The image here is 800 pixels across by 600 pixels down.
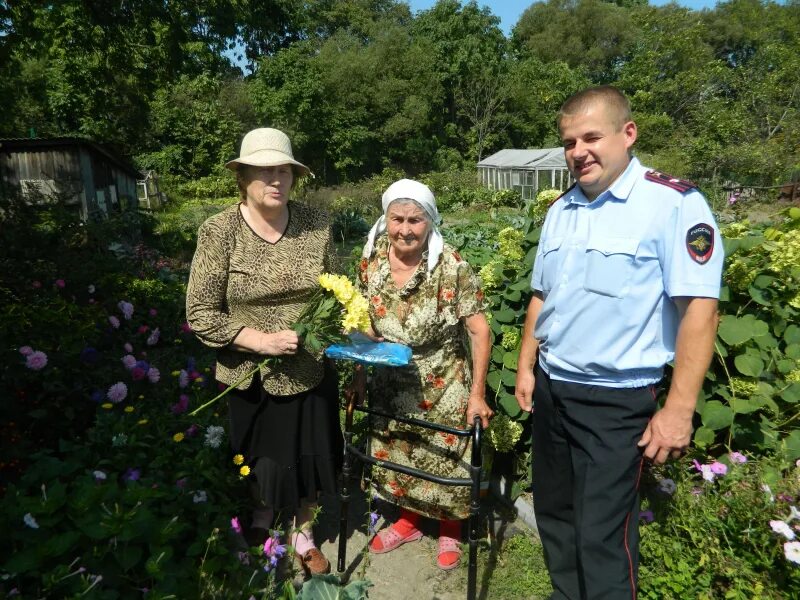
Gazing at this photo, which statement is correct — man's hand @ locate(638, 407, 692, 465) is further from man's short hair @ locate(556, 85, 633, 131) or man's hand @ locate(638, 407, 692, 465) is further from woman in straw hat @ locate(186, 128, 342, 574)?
woman in straw hat @ locate(186, 128, 342, 574)

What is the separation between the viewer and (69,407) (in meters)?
2.70

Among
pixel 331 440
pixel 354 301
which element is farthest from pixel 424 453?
pixel 354 301

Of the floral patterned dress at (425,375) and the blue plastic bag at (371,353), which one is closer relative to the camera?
the blue plastic bag at (371,353)

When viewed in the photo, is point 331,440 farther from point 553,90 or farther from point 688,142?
point 553,90

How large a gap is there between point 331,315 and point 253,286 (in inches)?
15.2

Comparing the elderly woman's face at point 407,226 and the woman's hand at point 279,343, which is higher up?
the elderly woman's face at point 407,226

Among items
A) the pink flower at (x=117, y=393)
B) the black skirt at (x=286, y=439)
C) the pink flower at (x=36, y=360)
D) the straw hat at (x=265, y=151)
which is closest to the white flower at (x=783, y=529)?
the black skirt at (x=286, y=439)

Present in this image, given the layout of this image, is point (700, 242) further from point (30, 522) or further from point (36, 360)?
point (36, 360)

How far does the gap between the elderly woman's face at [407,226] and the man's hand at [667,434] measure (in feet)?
3.76

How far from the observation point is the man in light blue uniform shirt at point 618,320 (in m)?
1.71

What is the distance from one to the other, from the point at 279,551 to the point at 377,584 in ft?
2.15

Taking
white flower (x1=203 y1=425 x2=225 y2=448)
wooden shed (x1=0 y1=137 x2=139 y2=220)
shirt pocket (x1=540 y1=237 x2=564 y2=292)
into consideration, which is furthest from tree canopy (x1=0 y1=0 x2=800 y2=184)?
shirt pocket (x1=540 y1=237 x2=564 y2=292)

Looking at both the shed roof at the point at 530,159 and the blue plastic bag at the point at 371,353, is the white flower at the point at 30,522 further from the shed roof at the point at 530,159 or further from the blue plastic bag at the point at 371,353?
the shed roof at the point at 530,159

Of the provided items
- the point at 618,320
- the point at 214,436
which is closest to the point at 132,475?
the point at 214,436
